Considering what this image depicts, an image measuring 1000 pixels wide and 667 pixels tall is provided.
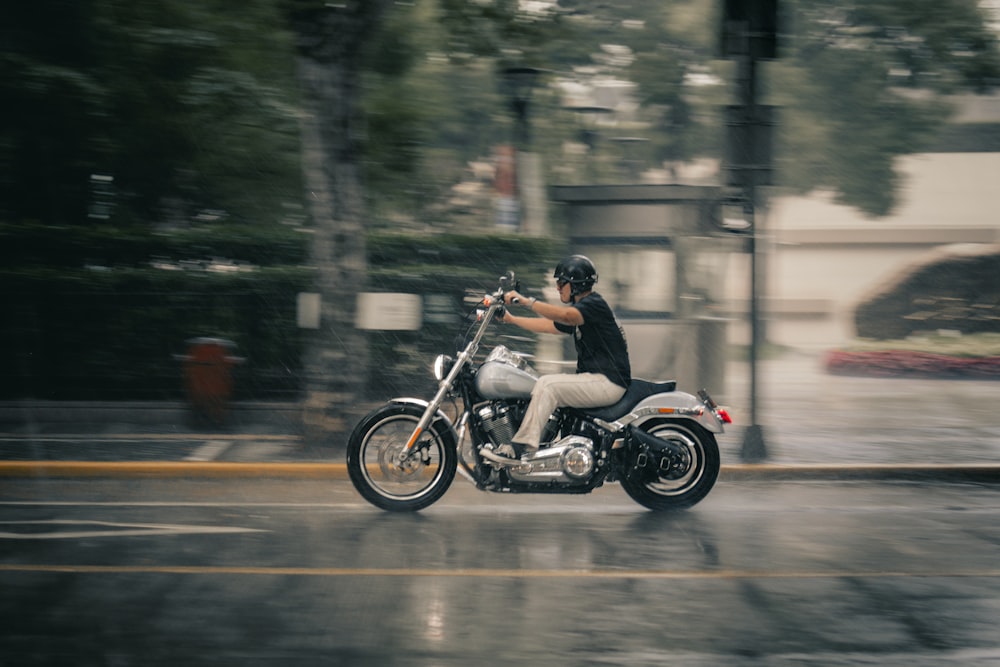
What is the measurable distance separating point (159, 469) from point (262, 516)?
2272 mm

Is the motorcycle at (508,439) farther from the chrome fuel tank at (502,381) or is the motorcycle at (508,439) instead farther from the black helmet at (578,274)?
the black helmet at (578,274)

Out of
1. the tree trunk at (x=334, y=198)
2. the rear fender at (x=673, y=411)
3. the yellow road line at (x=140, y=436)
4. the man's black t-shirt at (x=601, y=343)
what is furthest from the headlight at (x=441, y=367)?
the yellow road line at (x=140, y=436)

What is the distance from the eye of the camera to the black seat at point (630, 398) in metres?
8.48

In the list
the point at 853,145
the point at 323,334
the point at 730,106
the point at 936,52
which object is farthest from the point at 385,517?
the point at 853,145

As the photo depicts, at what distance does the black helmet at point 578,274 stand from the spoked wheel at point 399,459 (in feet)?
4.37

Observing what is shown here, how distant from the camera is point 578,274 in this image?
8.54m

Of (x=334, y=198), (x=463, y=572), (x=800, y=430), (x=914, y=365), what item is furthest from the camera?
(x=914, y=365)

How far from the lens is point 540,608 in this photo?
6.04m

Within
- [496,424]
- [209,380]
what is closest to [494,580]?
[496,424]

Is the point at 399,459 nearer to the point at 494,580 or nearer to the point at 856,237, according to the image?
the point at 494,580

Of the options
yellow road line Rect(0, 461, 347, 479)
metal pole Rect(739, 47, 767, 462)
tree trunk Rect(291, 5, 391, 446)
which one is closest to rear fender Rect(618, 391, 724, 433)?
metal pole Rect(739, 47, 767, 462)

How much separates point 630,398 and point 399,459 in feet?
5.45

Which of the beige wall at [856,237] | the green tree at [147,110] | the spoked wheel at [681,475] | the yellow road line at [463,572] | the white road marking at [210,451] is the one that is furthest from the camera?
the beige wall at [856,237]

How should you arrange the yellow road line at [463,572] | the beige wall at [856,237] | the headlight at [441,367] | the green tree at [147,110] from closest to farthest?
the yellow road line at [463,572] → the headlight at [441,367] → the green tree at [147,110] → the beige wall at [856,237]
